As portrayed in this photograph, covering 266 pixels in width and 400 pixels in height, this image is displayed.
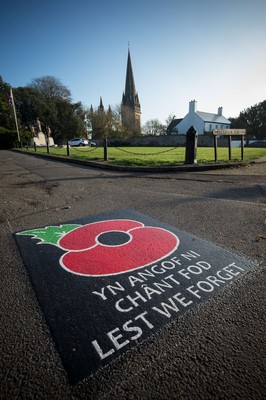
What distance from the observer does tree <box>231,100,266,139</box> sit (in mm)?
63562

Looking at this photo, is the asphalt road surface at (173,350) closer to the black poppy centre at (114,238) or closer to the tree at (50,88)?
the black poppy centre at (114,238)

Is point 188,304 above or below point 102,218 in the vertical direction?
below

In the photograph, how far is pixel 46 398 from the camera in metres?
→ 1.12

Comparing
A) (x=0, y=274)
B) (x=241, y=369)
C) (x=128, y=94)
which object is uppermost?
(x=128, y=94)

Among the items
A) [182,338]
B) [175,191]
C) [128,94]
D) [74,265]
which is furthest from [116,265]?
[128,94]

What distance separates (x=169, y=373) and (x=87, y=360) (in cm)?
48

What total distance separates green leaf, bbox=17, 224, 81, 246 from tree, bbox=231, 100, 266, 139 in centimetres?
7199

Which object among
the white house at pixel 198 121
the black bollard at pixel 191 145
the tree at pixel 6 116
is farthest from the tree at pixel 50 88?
the black bollard at pixel 191 145

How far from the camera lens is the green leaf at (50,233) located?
2.91 meters

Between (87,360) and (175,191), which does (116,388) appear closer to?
(87,360)

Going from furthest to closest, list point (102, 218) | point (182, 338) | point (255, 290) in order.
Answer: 1. point (102, 218)
2. point (255, 290)
3. point (182, 338)

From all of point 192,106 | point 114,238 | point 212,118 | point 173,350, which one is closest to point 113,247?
point 114,238

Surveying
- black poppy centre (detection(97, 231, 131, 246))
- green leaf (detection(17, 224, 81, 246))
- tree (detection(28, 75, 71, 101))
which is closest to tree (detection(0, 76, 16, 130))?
tree (detection(28, 75, 71, 101))

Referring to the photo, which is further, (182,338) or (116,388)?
(182,338)
